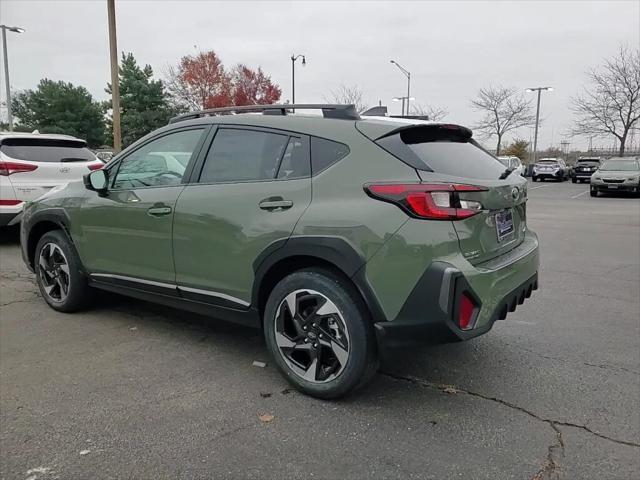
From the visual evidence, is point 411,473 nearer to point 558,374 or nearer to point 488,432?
point 488,432

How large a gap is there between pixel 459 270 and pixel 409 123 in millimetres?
996

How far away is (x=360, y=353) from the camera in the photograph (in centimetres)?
287

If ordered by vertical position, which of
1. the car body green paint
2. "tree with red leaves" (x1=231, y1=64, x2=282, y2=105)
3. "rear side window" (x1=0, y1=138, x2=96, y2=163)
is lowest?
the car body green paint

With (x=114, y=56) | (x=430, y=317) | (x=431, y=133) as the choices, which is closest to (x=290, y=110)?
(x=431, y=133)

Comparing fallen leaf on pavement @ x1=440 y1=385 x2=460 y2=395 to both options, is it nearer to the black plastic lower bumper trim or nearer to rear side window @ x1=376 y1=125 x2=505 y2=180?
the black plastic lower bumper trim

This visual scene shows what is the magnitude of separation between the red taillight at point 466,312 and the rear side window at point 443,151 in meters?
0.68

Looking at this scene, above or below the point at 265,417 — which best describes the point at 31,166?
above

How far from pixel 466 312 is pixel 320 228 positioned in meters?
0.88

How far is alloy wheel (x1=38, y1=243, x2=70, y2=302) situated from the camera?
4.60 m

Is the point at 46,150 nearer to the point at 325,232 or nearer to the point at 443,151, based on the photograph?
the point at 325,232

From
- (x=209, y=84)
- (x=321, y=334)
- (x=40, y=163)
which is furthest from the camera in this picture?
(x=209, y=84)

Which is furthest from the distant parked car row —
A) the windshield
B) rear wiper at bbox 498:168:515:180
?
rear wiper at bbox 498:168:515:180

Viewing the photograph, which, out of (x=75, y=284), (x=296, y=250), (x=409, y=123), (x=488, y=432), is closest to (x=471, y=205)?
(x=409, y=123)

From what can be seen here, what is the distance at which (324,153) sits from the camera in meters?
3.07
